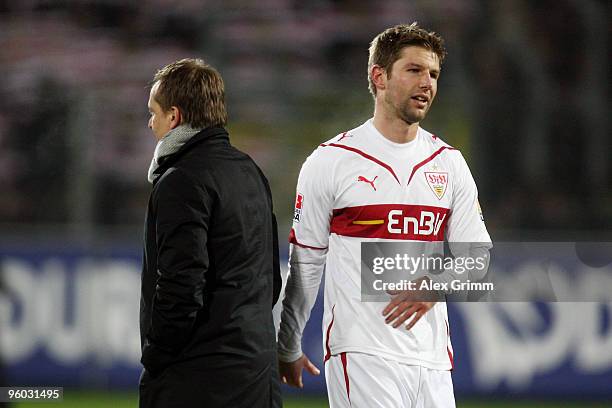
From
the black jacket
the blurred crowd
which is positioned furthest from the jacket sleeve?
the blurred crowd

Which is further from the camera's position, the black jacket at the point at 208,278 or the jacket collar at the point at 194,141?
the jacket collar at the point at 194,141

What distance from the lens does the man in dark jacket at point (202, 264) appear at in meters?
2.87

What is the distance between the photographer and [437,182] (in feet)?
12.0

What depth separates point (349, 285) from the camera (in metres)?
3.58

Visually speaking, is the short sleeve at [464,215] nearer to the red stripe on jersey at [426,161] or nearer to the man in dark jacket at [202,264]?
the red stripe on jersey at [426,161]

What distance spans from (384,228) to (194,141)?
2.80 ft

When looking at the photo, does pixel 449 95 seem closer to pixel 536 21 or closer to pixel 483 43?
pixel 483 43

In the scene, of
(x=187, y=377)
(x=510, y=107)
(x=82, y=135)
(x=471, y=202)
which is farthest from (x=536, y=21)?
(x=187, y=377)

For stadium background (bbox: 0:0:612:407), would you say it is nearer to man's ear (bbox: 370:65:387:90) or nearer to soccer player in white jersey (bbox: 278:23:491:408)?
soccer player in white jersey (bbox: 278:23:491:408)

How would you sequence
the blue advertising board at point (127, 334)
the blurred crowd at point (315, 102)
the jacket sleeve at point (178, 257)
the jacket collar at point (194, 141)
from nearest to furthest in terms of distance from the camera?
the jacket sleeve at point (178, 257) < the jacket collar at point (194, 141) < the blue advertising board at point (127, 334) < the blurred crowd at point (315, 102)

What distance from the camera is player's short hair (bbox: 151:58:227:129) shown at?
3053mm

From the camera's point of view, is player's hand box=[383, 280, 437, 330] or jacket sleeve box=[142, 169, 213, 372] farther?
player's hand box=[383, 280, 437, 330]

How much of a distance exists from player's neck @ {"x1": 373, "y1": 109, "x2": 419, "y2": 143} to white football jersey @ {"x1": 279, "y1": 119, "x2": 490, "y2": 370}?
2cm

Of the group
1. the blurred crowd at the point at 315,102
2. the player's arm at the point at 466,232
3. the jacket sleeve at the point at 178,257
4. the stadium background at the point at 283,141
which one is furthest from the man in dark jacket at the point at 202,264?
the blurred crowd at the point at 315,102
